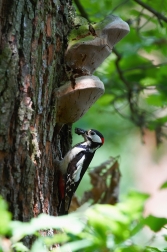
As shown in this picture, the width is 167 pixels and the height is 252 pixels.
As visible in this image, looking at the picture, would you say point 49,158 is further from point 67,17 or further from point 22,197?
point 67,17

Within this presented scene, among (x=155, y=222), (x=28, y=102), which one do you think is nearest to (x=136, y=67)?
(x=28, y=102)

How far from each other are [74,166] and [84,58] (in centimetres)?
98

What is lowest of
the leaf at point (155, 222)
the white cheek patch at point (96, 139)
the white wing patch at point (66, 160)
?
the white cheek patch at point (96, 139)

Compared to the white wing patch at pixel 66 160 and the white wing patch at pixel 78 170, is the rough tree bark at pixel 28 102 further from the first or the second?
the white wing patch at pixel 78 170

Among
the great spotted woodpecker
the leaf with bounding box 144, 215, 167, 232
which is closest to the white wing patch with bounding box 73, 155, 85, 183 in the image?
the great spotted woodpecker

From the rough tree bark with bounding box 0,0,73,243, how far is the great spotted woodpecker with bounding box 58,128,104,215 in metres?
0.30

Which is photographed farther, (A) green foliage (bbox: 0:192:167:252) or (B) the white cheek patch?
(B) the white cheek patch

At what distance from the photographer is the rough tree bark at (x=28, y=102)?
2508 millimetres

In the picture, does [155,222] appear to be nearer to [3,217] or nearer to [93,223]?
[93,223]

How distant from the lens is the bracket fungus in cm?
309

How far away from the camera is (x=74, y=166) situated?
150 inches

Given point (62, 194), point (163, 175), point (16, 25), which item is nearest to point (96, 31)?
point (16, 25)

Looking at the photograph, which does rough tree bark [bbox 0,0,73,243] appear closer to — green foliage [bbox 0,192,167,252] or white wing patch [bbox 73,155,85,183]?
white wing patch [bbox 73,155,85,183]

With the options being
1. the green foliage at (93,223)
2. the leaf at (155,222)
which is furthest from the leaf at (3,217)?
the leaf at (155,222)
